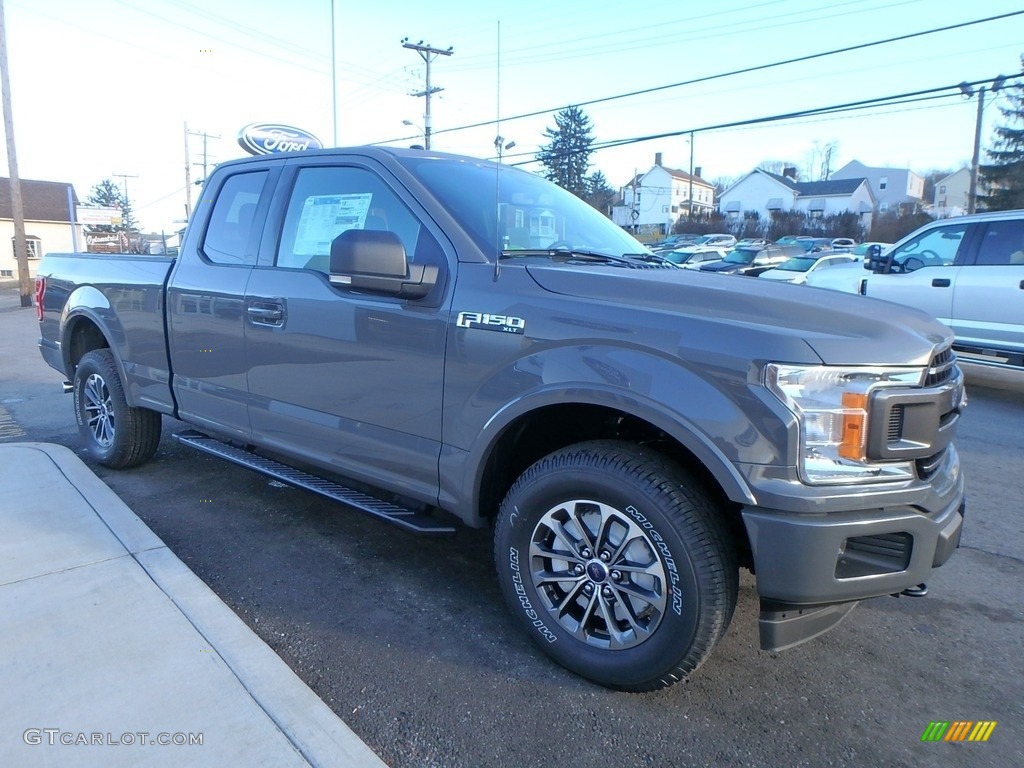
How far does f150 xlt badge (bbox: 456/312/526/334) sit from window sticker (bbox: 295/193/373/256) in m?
0.90

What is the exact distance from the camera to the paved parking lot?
2.40 meters

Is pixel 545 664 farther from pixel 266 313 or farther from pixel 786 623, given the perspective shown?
pixel 266 313

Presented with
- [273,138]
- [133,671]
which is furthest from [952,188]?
[133,671]

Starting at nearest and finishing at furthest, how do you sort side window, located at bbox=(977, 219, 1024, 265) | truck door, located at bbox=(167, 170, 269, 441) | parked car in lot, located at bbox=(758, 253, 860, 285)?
truck door, located at bbox=(167, 170, 269, 441) → side window, located at bbox=(977, 219, 1024, 265) → parked car in lot, located at bbox=(758, 253, 860, 285)

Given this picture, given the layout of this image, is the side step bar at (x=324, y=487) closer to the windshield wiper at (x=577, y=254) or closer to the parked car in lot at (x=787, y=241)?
the windshield wiper at (x=577, y=254)

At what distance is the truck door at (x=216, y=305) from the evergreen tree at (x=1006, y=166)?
45.8 m

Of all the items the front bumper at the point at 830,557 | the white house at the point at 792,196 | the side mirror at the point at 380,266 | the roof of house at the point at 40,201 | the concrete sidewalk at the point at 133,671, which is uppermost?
the white house at the point at 792,196

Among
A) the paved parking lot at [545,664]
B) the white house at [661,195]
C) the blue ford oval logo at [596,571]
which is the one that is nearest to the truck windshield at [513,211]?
the blue ford oval logo at [596,571]

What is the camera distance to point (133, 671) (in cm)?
264

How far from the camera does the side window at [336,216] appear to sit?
10.6ft

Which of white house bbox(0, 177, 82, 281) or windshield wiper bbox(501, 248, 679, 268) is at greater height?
white house bbox(0, 177, 82, 281)

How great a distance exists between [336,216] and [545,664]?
2.29m

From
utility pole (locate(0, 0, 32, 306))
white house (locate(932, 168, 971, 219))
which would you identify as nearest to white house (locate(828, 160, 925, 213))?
white house (locate(932, 168, 971, 219))

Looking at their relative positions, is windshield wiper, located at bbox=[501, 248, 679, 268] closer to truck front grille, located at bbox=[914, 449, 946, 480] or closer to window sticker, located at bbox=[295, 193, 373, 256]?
window sticker, located at bbox=[295, 193, 373, 256]
